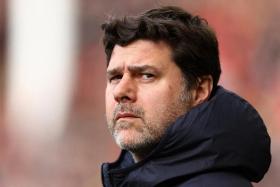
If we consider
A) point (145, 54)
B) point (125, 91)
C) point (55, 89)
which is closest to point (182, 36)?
point (145, 54)

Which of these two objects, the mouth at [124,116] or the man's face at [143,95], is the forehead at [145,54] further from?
the mouth at [124,116]

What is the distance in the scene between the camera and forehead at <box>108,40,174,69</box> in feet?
5.18

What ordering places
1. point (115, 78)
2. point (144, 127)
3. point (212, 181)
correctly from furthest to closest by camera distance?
point (115, 78), point (144, 127), point (212, 181)

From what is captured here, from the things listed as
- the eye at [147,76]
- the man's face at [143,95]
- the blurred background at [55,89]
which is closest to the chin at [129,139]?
the man's face at [143,95]

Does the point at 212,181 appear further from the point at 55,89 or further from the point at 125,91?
the point at 55,89

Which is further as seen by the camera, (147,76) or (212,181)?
(147,76)

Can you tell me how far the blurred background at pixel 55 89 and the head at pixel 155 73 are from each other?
1920mm

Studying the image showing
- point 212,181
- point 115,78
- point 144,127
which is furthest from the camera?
point 115,78

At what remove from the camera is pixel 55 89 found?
388 cm

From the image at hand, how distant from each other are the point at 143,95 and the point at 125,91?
1.8 inches

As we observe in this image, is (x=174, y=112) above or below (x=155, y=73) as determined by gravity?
below

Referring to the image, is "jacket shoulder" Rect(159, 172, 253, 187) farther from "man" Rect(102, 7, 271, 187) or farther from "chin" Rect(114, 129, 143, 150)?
"chin" Rect(114, 129, 143, 150)

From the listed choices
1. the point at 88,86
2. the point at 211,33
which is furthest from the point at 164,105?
the point at 88,86

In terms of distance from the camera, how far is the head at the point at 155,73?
153cm
